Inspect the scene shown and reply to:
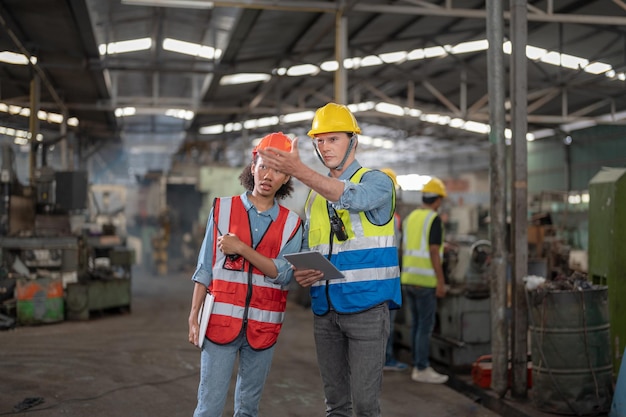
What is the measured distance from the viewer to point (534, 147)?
70.2 feet

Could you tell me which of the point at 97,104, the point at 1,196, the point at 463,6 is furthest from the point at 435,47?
the point at 1,196

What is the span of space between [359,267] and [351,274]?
48mm

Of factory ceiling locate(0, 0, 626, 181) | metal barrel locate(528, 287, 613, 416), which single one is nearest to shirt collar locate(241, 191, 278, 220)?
metal barrel locate(528, 287, 613, 416)

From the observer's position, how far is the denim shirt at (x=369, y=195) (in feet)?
8.24

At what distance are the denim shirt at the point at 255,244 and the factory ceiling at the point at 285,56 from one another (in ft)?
16.6

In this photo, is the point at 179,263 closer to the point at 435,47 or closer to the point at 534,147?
the point at 435,47

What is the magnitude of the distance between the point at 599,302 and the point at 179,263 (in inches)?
565

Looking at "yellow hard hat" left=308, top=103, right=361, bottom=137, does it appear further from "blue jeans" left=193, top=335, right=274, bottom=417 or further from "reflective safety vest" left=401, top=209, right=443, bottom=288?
"reflective safety vest" left=401, top=209, right=443, bottom=288

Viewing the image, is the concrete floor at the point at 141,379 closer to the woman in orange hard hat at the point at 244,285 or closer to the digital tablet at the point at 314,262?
the woman in orange hard hat at the point at 244,285

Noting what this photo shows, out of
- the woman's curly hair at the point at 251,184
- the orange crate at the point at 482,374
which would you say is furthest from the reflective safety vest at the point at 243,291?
the orange crate at the point at 482,374

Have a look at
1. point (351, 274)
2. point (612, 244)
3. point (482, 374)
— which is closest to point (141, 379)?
point (482, 374)

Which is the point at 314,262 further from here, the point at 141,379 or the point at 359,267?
the point at 141,379

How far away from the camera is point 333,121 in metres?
2.76

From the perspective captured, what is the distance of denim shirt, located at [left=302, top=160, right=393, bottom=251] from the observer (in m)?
2.51
